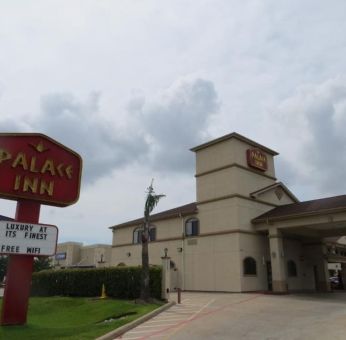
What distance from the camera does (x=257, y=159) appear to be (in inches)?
1404

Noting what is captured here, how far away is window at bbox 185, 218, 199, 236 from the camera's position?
3528cm

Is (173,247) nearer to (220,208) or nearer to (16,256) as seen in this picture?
(220,208)

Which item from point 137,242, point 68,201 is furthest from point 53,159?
point 137,242

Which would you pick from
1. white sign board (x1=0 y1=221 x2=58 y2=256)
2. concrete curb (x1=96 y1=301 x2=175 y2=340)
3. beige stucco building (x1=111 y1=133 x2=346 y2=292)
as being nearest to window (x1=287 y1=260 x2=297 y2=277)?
beige stucco building (x1=111 y1=133 x2=346 y2=292)

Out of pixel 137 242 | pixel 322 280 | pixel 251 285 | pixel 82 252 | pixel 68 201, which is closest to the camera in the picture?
pixel 68 201

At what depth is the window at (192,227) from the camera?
3528cm

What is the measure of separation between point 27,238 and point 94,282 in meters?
16.9

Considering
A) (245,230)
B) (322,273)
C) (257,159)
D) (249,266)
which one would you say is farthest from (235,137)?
(322,273)

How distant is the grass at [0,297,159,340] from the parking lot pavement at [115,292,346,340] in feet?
4.19

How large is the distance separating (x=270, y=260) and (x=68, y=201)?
21230 millimetres

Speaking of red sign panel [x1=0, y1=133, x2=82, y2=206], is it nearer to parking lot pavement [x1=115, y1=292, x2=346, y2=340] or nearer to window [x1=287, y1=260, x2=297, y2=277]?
parking lot pavement [x1=115, y1=292, x2=346, y2=340]

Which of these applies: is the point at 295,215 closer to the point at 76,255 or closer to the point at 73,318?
the point at 73,318

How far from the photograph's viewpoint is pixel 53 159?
16516 mm

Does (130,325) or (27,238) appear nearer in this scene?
(27,238)
